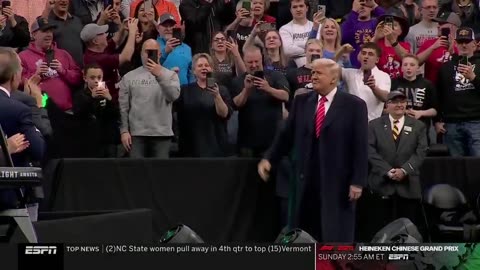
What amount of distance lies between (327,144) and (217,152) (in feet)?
8.28

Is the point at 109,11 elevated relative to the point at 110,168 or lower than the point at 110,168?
elevated

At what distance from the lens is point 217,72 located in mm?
15812

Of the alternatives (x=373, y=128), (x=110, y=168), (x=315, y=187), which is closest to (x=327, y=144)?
(x=315, y=187)

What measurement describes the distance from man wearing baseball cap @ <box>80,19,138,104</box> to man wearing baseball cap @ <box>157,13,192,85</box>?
41 centimetres

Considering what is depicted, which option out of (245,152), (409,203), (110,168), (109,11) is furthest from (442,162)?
(109,11)

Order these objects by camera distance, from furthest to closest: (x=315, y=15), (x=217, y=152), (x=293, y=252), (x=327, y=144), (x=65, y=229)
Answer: (x=315, y=15)
(x=217, y=152)
(x=327, y=144)
(x=65, y=229)
(x=293, y=252)

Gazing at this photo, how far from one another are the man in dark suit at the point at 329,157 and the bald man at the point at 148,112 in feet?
8.33

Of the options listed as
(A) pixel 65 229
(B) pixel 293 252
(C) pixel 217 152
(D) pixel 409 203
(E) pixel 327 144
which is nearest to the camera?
(B) pixel 293 252

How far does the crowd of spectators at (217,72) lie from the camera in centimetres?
1497

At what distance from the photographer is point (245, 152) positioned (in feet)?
48.6

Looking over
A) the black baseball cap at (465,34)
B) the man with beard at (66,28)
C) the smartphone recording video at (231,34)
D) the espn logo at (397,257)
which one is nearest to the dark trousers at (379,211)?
the black baseball cap at (465,34)

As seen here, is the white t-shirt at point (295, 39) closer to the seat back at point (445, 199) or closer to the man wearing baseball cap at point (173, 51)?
the man wearing baseball cap at point (173, 51)

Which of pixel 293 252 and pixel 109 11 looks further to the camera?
pixel 109 11

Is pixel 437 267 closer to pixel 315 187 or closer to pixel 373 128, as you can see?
pixel 315 187
